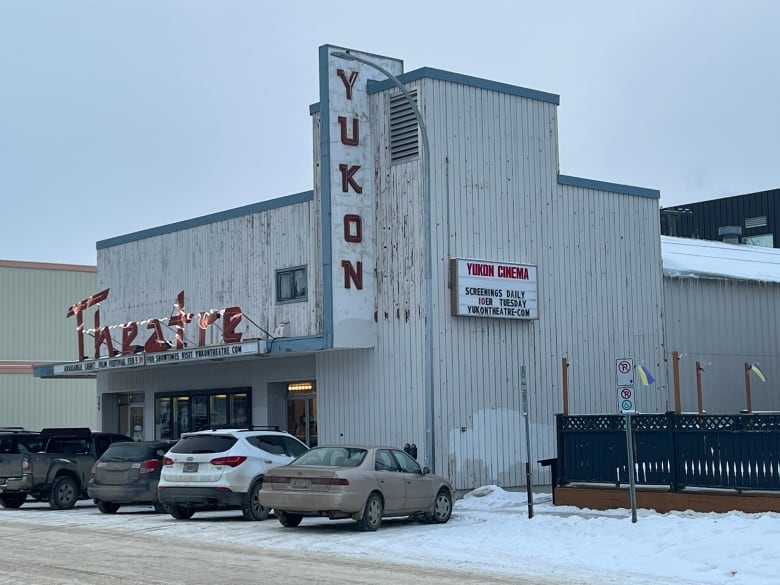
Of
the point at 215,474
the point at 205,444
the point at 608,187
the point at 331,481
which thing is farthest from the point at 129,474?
the point at 608,187

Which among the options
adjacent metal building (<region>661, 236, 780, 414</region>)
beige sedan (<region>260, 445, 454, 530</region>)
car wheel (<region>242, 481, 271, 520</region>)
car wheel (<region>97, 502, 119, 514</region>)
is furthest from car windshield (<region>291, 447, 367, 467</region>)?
adjacent metal building (<region>661, 236, 780, 414</region>)

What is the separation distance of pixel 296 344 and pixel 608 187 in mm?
8851

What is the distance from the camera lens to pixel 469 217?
2694cm

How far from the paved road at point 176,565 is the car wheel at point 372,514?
4.16 ft

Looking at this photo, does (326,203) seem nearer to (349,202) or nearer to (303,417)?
(349,202)

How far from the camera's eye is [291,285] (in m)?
29.8

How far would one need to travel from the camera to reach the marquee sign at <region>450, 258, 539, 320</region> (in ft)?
86.5

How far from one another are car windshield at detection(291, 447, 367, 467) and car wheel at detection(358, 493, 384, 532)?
0.63 m

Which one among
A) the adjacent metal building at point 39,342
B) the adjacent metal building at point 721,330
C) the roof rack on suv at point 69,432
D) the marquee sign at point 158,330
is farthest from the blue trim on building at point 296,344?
the adjacent metal building at point 39,342

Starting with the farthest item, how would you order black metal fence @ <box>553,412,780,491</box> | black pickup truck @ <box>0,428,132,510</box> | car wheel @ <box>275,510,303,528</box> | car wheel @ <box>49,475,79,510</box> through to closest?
car wheel @ <box>49,475,79,510</box> < black pickup truck @ <box>0,428,132,510</box> < car wheel @ <box>275,510,303,528</box> < black metal fence @ <box>553,412,780,491</box>

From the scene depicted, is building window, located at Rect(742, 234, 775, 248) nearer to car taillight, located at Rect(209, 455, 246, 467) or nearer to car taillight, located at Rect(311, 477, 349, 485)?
car taillight, located at Rect(209, 455, 246, 467)

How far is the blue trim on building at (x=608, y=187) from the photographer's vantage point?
2916cm

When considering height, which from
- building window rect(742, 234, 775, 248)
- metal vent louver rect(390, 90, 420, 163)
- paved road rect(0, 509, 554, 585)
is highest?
building window rect(742, 234, 775, 248)

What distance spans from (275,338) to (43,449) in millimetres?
5753
